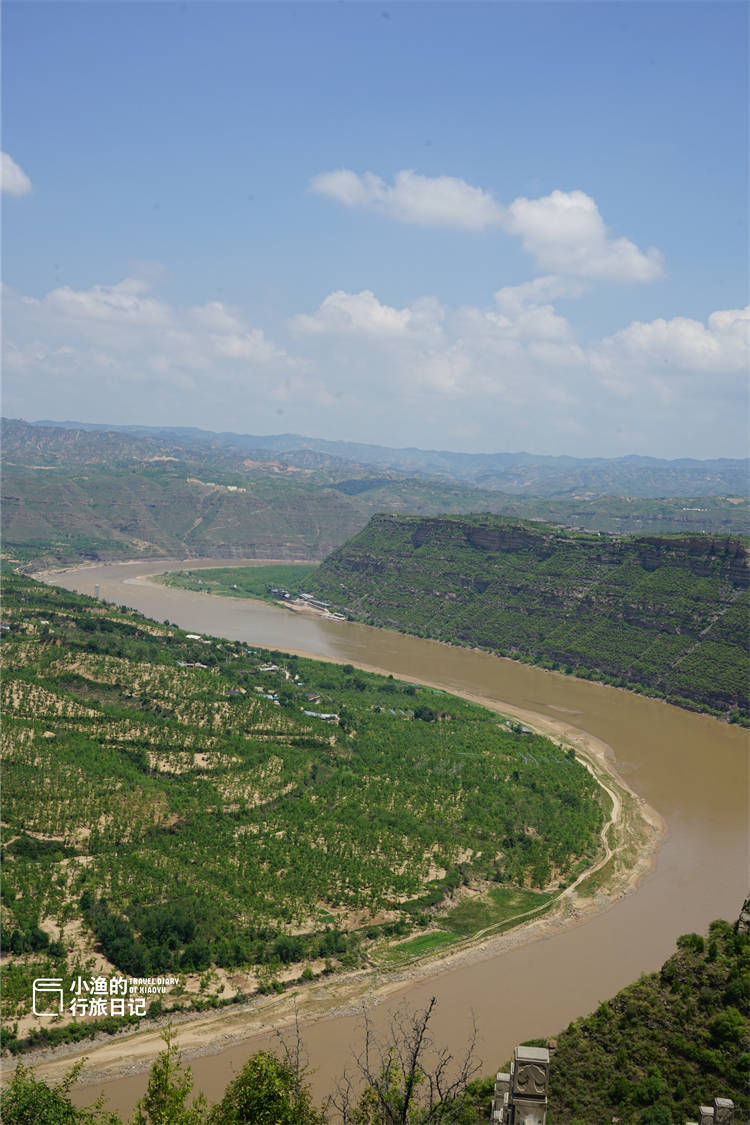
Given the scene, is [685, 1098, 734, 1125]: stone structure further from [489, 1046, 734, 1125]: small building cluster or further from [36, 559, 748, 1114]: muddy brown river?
[36, 559, 748, 1114]: muddy brown river

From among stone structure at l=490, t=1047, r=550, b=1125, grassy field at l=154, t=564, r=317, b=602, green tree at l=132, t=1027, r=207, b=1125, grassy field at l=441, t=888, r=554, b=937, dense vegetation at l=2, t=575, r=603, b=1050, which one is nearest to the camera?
stone structure at l=490, t=1047, r=550, b=1125

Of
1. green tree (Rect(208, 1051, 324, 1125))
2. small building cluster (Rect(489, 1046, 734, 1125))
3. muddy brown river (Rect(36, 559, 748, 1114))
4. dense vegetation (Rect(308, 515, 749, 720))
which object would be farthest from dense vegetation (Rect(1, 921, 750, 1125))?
dense vegetation (Rect(308, 515, 749, 720))

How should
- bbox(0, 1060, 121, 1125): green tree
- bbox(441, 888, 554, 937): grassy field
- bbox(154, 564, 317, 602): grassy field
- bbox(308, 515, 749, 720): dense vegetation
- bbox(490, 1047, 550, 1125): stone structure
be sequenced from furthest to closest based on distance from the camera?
bbox(154, 564, 317, 602): grassy field → bbox(308, 515, 749, 720): dense vegetation → bbox(441, 888, 554, 937): grassy field → bbox(0, 1060, 121, 1125): green tree → bbox(490, 1047, 550, 1125): stone structure

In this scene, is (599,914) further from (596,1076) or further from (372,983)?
(596,1076)

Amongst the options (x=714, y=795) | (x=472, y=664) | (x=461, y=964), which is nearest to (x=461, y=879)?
(x=461, y=964)

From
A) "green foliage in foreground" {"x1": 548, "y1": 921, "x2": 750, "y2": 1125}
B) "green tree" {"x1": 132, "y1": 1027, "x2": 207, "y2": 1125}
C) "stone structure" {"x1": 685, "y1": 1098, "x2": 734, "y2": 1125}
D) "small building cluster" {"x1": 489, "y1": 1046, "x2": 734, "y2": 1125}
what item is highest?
"small building cluster" {"x1": 489, "y1": 1046, "x2": 734, "y2": 1125}

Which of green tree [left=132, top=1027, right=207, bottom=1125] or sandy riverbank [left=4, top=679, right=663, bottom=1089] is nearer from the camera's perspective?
green tree [left=132, top=1027, right=207, bottom=1125]

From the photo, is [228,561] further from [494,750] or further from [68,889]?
[68,889]
